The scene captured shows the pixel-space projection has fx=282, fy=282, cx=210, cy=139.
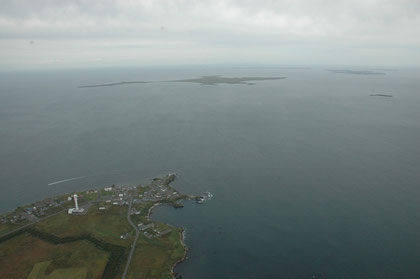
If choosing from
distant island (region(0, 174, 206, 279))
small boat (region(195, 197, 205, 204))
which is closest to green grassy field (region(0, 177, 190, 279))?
distant island (region(0, 174, 206, 279))

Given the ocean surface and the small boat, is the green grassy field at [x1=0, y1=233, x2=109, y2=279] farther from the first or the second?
the small boat

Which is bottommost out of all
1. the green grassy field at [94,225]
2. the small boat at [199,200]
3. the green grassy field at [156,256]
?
the green grassy field at [156,256]

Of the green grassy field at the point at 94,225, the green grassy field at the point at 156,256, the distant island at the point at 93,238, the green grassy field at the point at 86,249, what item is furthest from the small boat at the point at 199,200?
the green grassy field at the point at 94,225

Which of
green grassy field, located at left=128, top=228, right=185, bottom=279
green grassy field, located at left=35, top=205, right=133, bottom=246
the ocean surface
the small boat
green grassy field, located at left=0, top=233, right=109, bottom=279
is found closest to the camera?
green grassy field, located at left=0, top=233, right=109, bottom=279

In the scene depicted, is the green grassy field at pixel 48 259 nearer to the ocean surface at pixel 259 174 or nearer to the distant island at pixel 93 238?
the distant island at pixel 93 238

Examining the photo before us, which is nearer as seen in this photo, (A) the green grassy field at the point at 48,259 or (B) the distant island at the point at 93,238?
(A) the green grassy field at the point at 48,259

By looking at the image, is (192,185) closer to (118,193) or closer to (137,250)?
(118,193)

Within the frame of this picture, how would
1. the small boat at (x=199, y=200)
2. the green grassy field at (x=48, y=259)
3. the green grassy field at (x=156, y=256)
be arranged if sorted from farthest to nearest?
the small boat at (x=199, y=200)
the green grassy field at (x=156, y=256)
the green grassy field at (x=48, y=259)

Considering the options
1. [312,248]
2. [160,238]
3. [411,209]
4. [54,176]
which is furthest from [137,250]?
[411,209]
